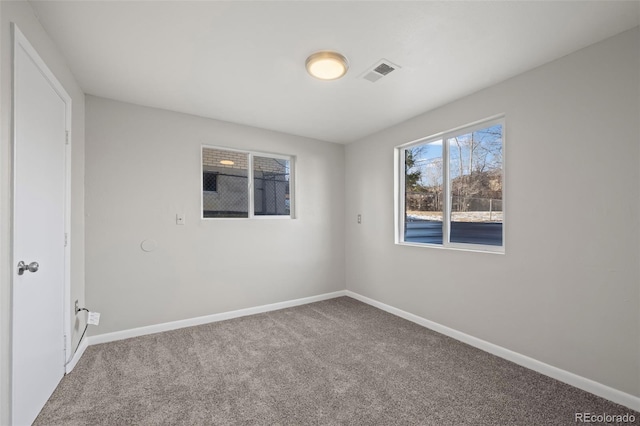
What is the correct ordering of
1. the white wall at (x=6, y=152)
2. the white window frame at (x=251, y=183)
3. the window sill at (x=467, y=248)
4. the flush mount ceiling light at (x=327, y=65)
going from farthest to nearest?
the white window frame at (x=251, y=183) < the window sill at (x=467, y=248) < the flush mount ceiling light at (x=327, y=65) < the white wall at (x=6, y=152)

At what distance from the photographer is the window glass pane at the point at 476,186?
8.91 feet

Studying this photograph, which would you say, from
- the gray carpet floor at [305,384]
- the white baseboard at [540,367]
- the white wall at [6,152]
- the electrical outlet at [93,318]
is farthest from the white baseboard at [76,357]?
the white baseboard at [540,367]

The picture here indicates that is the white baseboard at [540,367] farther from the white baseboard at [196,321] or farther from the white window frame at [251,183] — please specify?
the white window frame at [251,183]

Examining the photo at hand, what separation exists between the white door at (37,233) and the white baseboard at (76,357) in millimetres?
95

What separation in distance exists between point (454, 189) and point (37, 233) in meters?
3.44

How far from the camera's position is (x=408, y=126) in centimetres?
348

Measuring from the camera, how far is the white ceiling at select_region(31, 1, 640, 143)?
1.71m

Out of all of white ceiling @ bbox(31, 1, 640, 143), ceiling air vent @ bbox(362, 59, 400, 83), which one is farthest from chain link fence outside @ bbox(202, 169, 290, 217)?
ceiling air vent @ bbox(362, 59, 400, 83)

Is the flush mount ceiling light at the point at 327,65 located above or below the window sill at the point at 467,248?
above

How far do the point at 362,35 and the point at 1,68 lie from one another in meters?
1.95

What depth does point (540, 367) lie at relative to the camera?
2270mm

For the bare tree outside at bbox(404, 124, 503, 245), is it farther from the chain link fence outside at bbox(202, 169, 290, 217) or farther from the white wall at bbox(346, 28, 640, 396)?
the chain link fence outside at bbox(202, 169, 290, 217)

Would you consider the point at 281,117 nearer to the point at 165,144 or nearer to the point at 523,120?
the point at 165,144

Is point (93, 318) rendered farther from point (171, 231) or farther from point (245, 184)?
point (245, 184)
